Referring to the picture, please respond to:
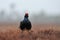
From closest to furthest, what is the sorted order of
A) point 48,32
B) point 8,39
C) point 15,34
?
point 8,39
point 15,34
point 48,32

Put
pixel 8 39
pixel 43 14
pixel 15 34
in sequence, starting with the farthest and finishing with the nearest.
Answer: pixel 43 14 < pixel 15 34 < pixel 8 39

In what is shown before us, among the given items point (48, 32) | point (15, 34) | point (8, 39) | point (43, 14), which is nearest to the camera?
point (8, 39)

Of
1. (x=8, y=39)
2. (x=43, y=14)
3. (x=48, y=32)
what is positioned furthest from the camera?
(x=43, y=14)

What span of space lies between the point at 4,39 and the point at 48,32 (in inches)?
87.1

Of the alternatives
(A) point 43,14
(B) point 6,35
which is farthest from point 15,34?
(A) point 43,14

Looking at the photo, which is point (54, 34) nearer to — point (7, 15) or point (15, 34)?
point (15, 34)

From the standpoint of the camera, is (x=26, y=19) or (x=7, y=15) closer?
(x=26, y=19)

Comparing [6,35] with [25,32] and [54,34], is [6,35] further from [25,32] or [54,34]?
[54,34]

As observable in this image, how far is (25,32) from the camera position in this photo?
Result: 11508 millimetres

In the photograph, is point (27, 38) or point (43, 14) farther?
point (43, 14)

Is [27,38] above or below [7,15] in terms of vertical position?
above

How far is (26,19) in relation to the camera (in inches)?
490

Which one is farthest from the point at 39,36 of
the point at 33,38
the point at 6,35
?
the point at 6,35

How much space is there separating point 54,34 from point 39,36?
31.8 inches
